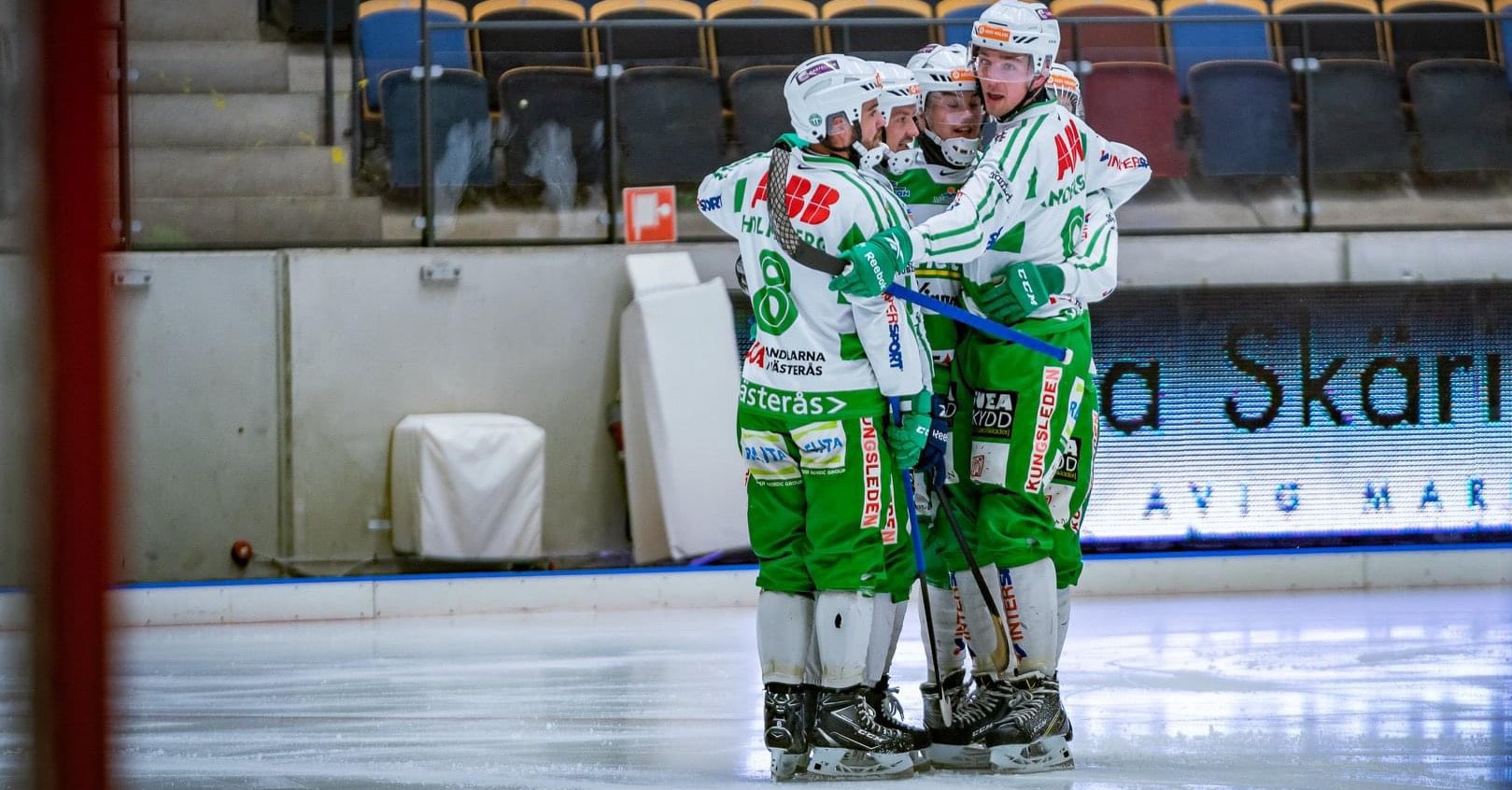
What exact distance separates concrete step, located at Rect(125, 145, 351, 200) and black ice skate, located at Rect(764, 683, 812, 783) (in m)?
5.85

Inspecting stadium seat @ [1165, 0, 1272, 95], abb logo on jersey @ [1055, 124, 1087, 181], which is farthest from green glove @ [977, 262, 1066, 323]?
stadium seat @ [1165, 0, 1272, 95]

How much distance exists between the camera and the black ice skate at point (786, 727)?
11.8 ft

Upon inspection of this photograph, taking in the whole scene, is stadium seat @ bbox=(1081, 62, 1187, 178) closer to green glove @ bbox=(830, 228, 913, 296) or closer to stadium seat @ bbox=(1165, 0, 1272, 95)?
stadium seat @ bbox=(1165, 0, 1272, 95)

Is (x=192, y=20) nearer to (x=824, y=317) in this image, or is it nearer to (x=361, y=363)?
(x=361, y=363)

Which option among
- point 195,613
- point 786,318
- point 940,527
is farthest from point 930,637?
point 195,613

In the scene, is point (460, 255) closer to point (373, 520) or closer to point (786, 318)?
point (373, 520)

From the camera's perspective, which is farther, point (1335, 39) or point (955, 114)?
point (1335, 39)

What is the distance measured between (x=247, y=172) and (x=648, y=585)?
3.03 m

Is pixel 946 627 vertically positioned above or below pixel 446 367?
below

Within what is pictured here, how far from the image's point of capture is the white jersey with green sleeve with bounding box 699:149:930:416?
3.61 metres

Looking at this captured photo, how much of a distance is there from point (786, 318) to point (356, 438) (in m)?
5.60

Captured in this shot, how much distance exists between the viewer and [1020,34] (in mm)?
3855

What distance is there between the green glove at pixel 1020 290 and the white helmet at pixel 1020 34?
1.47 feet

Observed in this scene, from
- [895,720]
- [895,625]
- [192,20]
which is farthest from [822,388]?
[192,20]
